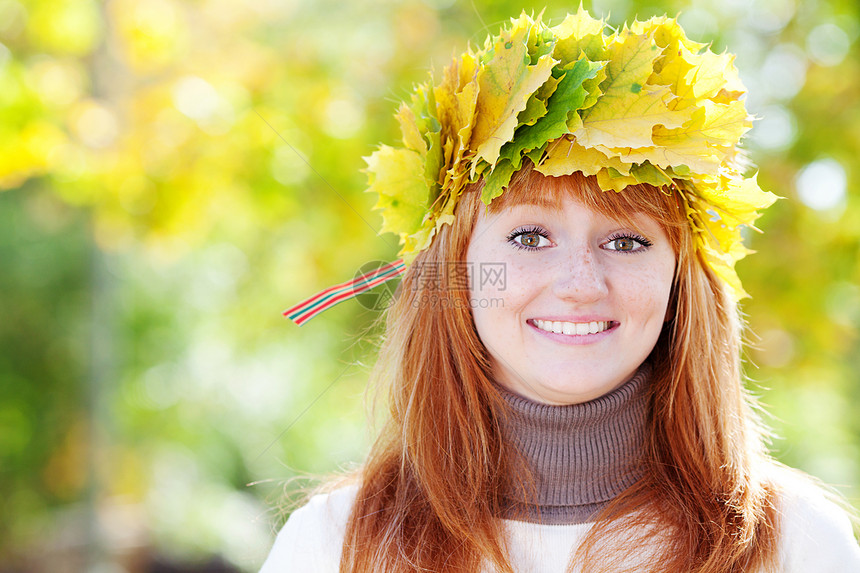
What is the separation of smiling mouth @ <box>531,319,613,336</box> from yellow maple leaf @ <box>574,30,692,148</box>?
38 centimetres

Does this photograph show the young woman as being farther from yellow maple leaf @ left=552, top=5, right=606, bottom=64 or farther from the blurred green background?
the blurred green background

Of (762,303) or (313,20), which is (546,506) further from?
(313,20)

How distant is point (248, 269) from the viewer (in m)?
5.41

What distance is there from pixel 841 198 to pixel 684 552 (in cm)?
257

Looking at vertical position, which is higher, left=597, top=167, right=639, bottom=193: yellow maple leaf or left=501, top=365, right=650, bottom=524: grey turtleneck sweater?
left=597, top=167, right=639, bottom=193: yellow maple leaf

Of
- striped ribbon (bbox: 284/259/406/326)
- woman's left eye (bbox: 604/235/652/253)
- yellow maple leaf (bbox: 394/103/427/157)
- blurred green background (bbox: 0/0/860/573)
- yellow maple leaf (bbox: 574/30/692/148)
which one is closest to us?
yellow maple leaf (bbox: 574/30/692/148)

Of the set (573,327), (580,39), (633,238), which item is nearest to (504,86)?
(580,39)

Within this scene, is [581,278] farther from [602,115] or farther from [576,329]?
Result: [602,115]

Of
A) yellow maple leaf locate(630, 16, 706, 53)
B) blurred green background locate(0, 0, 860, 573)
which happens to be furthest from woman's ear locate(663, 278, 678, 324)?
blurred green background locate(0, 0, 860, 573)

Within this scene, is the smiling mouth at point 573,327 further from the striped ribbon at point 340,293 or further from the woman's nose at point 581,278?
the striped ribbon at point 340,293

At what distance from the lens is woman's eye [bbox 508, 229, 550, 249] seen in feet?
5.51

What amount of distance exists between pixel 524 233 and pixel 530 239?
2 cm

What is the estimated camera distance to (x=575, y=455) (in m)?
1.70

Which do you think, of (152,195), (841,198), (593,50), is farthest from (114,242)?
(841,198)
